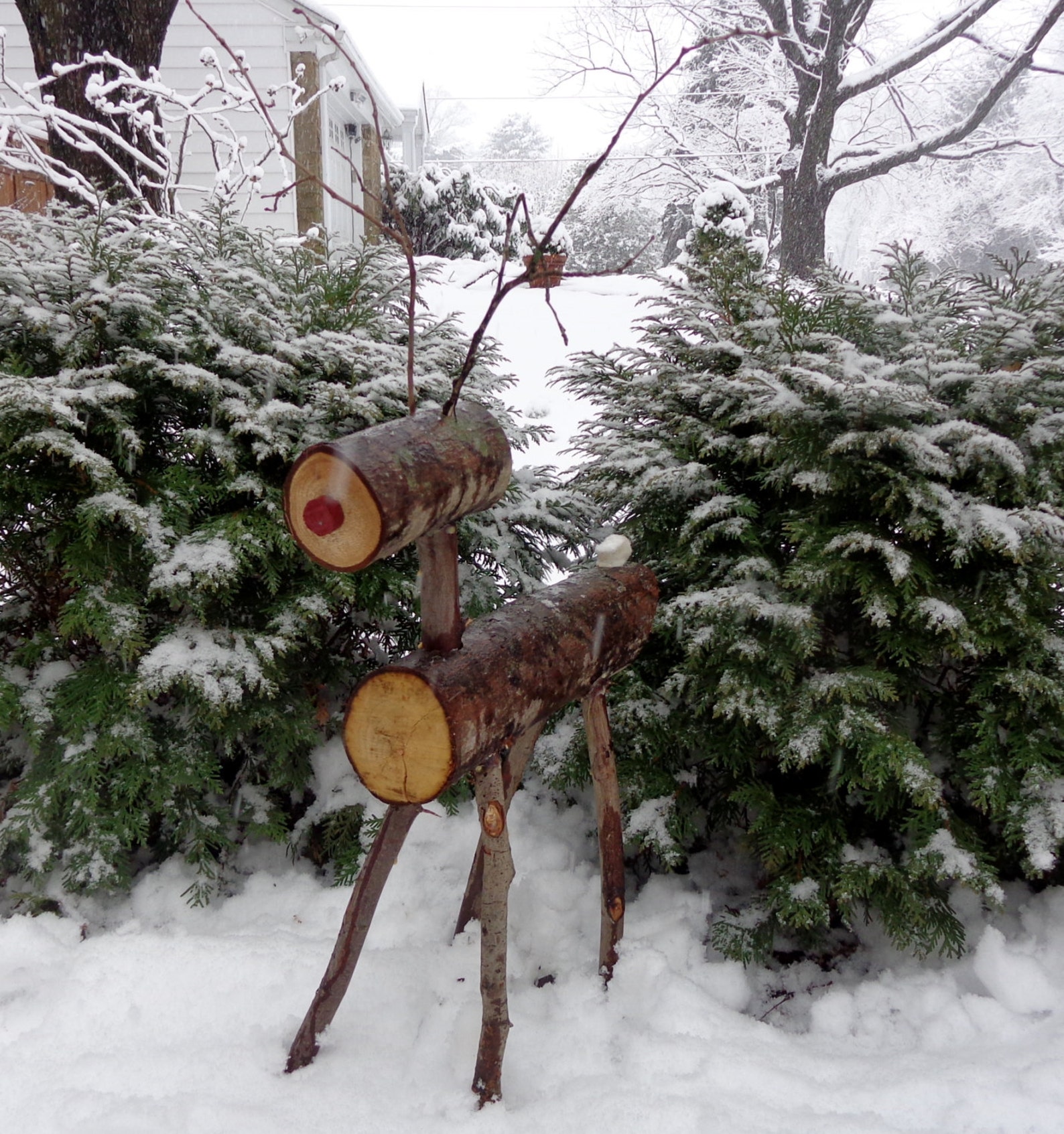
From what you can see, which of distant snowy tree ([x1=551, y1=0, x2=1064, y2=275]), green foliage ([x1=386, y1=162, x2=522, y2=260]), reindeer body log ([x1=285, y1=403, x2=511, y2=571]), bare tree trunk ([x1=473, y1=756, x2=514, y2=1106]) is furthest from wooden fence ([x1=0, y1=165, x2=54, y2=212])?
green foliage ([x1=386, y1=162, x2=522, y2=260])

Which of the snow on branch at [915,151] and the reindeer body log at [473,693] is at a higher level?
the snow on branch at [915,151]

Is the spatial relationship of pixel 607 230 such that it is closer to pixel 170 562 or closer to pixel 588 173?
pixel 170 562

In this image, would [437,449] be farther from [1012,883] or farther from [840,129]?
[840,129]

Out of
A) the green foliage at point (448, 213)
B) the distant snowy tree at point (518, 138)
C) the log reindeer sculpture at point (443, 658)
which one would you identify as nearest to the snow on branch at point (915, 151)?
the green foliage at point (448, 213)

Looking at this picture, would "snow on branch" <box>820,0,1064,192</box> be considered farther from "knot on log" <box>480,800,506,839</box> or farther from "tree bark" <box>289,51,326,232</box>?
"knot on log" <box>480,800,506,839</box>

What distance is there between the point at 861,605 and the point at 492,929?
122 cm

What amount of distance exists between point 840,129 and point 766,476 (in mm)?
19845

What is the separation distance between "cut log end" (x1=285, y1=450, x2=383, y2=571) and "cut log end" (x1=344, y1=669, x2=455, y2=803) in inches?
9.6

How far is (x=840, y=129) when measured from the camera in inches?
717

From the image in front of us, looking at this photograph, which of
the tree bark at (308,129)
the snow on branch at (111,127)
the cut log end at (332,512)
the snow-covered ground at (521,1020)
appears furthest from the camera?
the tree bark at (308,129)

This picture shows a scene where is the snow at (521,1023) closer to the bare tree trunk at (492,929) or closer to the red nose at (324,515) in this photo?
the bare tree trunk at (492,929)

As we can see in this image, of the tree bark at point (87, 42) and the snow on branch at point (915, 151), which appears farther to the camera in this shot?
the snow on branch at point (915, 151)

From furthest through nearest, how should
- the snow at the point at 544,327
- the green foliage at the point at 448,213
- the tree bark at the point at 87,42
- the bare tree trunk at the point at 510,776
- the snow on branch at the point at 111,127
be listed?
the green foliage at the point at 448,213 → the snow at the point at 544,327 → the tree bark at the point at 87,42 → the snow on branch at the point at 111,127 → the bare tree trunk at the point at 510,776

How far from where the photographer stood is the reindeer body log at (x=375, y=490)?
120cm
